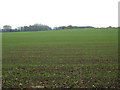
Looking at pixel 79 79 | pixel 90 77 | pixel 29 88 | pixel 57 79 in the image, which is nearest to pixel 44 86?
pixel 29 88

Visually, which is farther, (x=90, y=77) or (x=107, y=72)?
(x=107, y=72)

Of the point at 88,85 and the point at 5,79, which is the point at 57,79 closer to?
the point at 88,85

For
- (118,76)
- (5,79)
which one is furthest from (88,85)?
(5,79)

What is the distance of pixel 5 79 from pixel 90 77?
403cm

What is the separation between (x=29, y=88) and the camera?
26.9ft

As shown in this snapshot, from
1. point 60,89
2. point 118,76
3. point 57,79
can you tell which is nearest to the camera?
point 60,89

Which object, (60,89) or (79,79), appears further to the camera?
(79,79)

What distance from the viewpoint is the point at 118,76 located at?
1030cm

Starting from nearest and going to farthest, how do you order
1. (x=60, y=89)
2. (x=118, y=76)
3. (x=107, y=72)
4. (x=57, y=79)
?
(x=60, y=89) → (x=57, y=79) → (x=118, y=76) → (x=107, y=72)

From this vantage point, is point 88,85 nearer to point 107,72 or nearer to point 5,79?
point 107,72

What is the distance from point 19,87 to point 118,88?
13.0ft

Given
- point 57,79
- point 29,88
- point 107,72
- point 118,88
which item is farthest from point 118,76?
point 29,88

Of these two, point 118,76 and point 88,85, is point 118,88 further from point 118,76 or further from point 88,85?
point 118,76

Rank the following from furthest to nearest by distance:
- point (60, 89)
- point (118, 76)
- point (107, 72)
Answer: point (107, 72) < point (118, 76) < point (60, 89)
